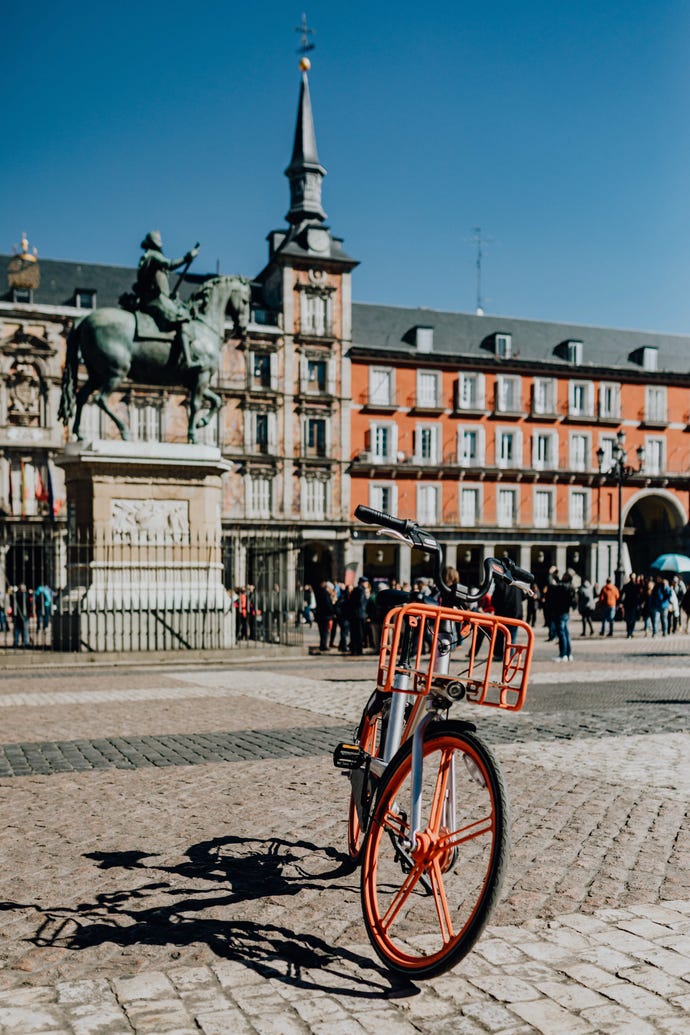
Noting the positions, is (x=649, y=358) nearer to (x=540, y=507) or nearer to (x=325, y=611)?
(x=540, y=507)

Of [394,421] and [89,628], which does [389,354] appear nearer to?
[394,421]

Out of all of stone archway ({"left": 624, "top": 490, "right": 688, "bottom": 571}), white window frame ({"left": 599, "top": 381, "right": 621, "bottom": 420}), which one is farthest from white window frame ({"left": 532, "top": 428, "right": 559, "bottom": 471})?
stone archway ({"left": 624, "top": 490, "right": 688, "bottom": 571})

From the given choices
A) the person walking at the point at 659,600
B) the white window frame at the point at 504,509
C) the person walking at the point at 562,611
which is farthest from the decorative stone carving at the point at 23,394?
the person walking at the point at 562,611

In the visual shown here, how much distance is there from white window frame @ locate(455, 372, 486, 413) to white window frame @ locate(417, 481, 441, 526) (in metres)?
4.60

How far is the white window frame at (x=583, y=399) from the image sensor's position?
178 feet

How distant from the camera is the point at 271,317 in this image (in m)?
49.7

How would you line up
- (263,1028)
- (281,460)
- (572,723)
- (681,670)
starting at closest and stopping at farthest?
(263,1028), (572,723), (681,670), (281,460)

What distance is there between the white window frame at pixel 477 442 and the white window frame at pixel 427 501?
1971mm

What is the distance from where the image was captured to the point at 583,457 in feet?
178

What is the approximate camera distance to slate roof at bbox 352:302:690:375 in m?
52.0

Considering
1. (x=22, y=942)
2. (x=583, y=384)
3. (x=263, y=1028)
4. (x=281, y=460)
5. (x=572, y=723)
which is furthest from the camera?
(x=583, y=384)

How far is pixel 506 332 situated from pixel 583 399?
570 cm

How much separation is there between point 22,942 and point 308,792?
251cm

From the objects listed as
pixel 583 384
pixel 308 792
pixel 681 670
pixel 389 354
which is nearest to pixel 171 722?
pixel 308 792
